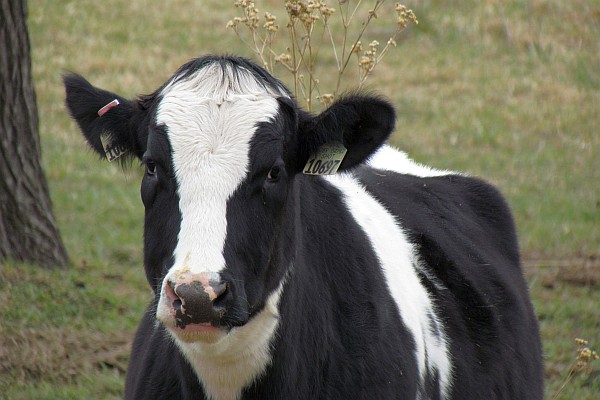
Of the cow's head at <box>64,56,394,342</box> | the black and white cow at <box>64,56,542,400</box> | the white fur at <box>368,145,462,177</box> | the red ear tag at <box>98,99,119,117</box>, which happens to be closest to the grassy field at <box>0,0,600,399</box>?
the red ear tag at <box>98,99,119,117</box>

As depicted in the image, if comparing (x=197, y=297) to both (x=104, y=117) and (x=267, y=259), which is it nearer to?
(x=267, y=259)

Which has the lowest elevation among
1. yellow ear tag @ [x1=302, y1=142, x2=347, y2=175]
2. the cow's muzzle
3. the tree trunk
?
the tree trunk

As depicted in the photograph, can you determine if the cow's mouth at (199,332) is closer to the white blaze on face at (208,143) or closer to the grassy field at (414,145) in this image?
the white blaze on face at (208,143)

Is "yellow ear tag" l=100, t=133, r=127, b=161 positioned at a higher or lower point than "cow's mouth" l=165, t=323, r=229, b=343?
higher

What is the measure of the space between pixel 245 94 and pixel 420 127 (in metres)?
8.39

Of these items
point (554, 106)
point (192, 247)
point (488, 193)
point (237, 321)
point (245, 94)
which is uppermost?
point (245, 94)

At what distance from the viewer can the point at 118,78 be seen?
12930mm

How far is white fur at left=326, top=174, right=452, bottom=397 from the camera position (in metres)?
4.35

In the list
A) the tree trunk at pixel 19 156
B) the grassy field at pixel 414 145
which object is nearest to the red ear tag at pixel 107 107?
the grassy field at pixel 414 145

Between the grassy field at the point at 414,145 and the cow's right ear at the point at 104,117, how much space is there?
1.66 ft

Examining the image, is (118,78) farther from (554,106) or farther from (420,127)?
(554,106)

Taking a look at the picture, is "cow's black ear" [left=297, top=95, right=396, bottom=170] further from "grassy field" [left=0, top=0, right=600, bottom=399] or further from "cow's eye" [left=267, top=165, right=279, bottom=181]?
"grassy field" [left=0, top=0, right=600, bottom=399]

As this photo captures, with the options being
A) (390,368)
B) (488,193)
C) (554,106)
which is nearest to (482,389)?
(390,368)

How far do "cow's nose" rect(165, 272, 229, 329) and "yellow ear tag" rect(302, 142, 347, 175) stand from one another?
0.73 metres
